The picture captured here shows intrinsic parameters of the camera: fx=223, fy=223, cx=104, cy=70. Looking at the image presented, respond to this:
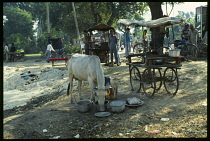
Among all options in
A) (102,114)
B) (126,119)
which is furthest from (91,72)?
(126,119)

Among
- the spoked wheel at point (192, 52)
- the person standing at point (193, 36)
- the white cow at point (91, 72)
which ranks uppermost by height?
the person standing at point (193, 36)

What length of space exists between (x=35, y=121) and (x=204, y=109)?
4.53 m

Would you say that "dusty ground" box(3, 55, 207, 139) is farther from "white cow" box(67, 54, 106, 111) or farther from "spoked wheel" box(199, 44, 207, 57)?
"spoked wheel" box(199, 44, 207, 57)

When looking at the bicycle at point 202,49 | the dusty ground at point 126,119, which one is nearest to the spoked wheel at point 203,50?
the bicycle at point 202,49

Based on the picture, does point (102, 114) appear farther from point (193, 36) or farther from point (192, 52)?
point (193, 36)

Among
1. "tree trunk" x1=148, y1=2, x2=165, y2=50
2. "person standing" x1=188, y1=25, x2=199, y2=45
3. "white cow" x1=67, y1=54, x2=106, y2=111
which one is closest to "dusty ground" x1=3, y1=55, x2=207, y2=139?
"white cow" x1=67, y1=54, x2=106, y2=111

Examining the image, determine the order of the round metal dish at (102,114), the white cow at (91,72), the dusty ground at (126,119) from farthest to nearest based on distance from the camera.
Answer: the white cow at (91,72) → the round metal dish at (102,114) → the dusty ground at (126,119)

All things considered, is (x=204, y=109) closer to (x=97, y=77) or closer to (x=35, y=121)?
(x=97, y=77)

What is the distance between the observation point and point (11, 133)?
5.17 meters

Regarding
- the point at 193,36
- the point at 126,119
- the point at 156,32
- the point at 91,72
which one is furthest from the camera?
the point at 156,32

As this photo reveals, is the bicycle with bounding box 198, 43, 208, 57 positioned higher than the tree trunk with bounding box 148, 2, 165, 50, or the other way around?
the tree trunk with bounding box 148, 2, 165, 50

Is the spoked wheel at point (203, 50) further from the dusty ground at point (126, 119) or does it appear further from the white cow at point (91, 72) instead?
the white cow at point (91, 72)

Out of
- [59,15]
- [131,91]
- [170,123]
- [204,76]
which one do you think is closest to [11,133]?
[170,123]

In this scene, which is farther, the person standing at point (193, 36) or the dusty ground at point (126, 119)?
the person standing at point (193, 36)
